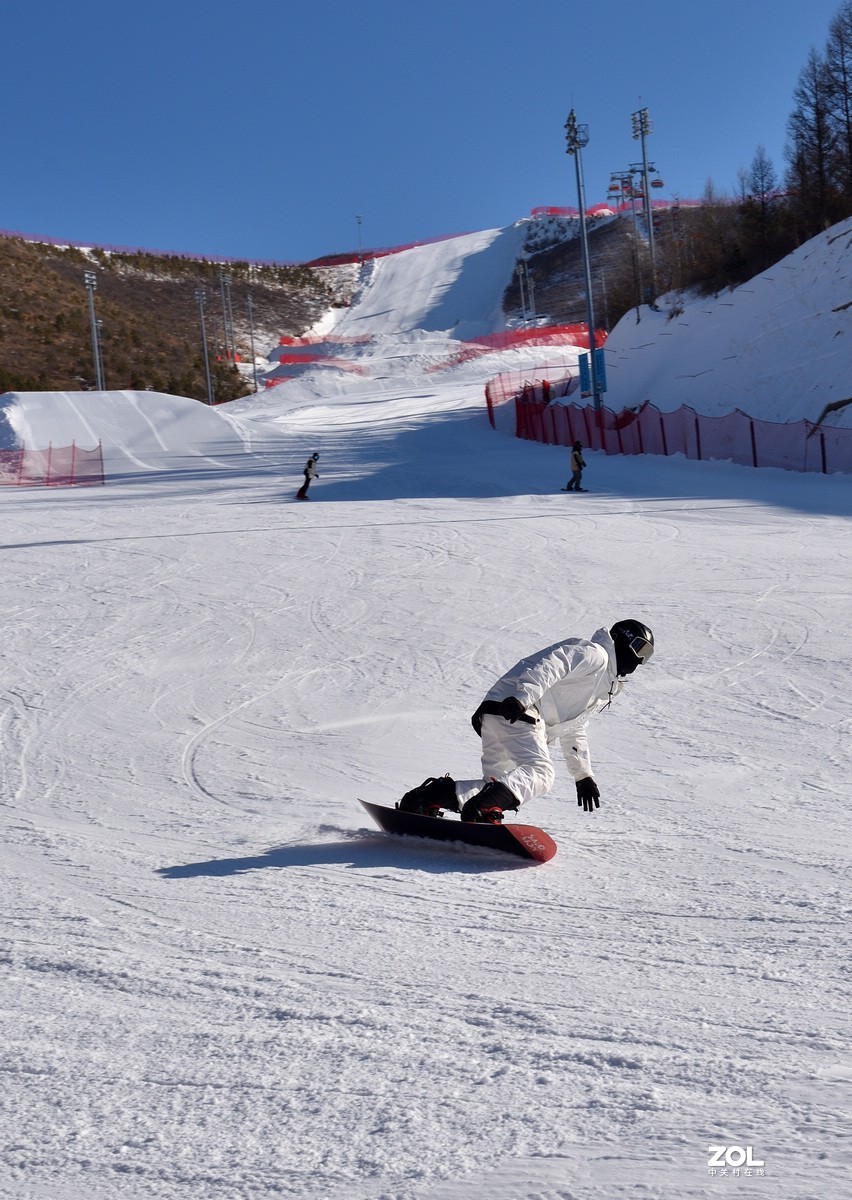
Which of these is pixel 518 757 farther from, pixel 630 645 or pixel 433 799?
pixel 630 645

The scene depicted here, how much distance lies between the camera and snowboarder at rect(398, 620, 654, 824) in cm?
Result: 517

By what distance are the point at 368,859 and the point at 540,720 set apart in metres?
1.08

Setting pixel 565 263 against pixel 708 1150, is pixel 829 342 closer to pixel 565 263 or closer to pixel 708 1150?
pixel 708 1150

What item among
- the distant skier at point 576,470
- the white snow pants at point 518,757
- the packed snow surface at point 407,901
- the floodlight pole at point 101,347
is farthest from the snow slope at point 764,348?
the floodlight pole at point 101,347

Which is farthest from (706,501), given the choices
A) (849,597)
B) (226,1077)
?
(226,1077)

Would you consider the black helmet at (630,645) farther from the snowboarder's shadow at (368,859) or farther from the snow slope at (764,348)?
the snow slope at (764,348)

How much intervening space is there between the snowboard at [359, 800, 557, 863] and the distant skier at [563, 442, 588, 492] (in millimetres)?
17105

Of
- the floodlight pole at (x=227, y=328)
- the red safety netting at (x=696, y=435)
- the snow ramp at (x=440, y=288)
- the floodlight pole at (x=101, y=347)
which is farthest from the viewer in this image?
the snow ramp at (x=440, y=288)

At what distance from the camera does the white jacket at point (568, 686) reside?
205 inches

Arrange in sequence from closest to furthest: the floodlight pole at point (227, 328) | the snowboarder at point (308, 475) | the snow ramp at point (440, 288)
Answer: the snowboarder at point (308, 475) → the floodlight pole at point (227, 328) → the snow ramp at point (440, 288)

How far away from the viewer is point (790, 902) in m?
4.53

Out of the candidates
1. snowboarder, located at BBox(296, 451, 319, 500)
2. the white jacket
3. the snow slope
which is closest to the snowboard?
the white jacket

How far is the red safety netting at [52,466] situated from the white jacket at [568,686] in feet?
84.3

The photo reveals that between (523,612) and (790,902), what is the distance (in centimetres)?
790
